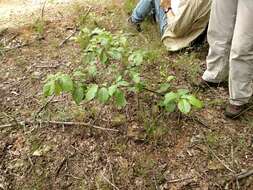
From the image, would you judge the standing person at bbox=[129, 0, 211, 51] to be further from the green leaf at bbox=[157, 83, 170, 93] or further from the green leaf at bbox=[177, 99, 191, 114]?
the green leaf at bbox=[177, 99, 191, 114]

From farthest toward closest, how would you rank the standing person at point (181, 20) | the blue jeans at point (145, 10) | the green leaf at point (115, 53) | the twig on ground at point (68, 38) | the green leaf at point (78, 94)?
the blue jeans at point (145, 10), the twig on ground at point (68, 38), the standing person at point (181, 20), the green leaf at point (115, 53), the green leaf at point (78, 94)

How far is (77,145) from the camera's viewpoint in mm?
2898

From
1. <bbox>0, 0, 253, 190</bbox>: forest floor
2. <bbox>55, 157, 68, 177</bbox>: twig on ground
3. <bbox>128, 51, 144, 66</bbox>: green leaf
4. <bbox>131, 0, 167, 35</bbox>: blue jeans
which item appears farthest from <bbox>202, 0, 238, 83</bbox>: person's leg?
<bbox>55, 157, 68, 177</bbox>: twig on ground

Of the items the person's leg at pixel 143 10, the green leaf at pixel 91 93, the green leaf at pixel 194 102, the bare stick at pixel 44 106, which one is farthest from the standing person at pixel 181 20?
the green leaf at pixel 91 93

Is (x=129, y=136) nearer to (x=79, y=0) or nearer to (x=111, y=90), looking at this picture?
(x=111, y=90)

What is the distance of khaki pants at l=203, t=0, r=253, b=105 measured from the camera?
2.82m

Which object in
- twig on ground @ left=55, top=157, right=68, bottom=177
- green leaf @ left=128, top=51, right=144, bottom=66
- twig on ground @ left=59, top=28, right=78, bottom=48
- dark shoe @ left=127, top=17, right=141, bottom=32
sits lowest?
dark shoe @ left=127, top=17, right=141, bottom=32

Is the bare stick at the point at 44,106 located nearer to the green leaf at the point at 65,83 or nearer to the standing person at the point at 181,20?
the green leaf at the point at 65,83

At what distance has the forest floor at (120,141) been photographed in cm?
271

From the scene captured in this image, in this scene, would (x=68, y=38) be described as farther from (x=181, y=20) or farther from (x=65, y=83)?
(x=65, y=83)

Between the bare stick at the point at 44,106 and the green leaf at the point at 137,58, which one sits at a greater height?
the green leaf at the point at 137,58

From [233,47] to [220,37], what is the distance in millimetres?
247

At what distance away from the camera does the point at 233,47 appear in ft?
9.57

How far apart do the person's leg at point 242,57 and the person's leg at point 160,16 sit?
1.13 metres
